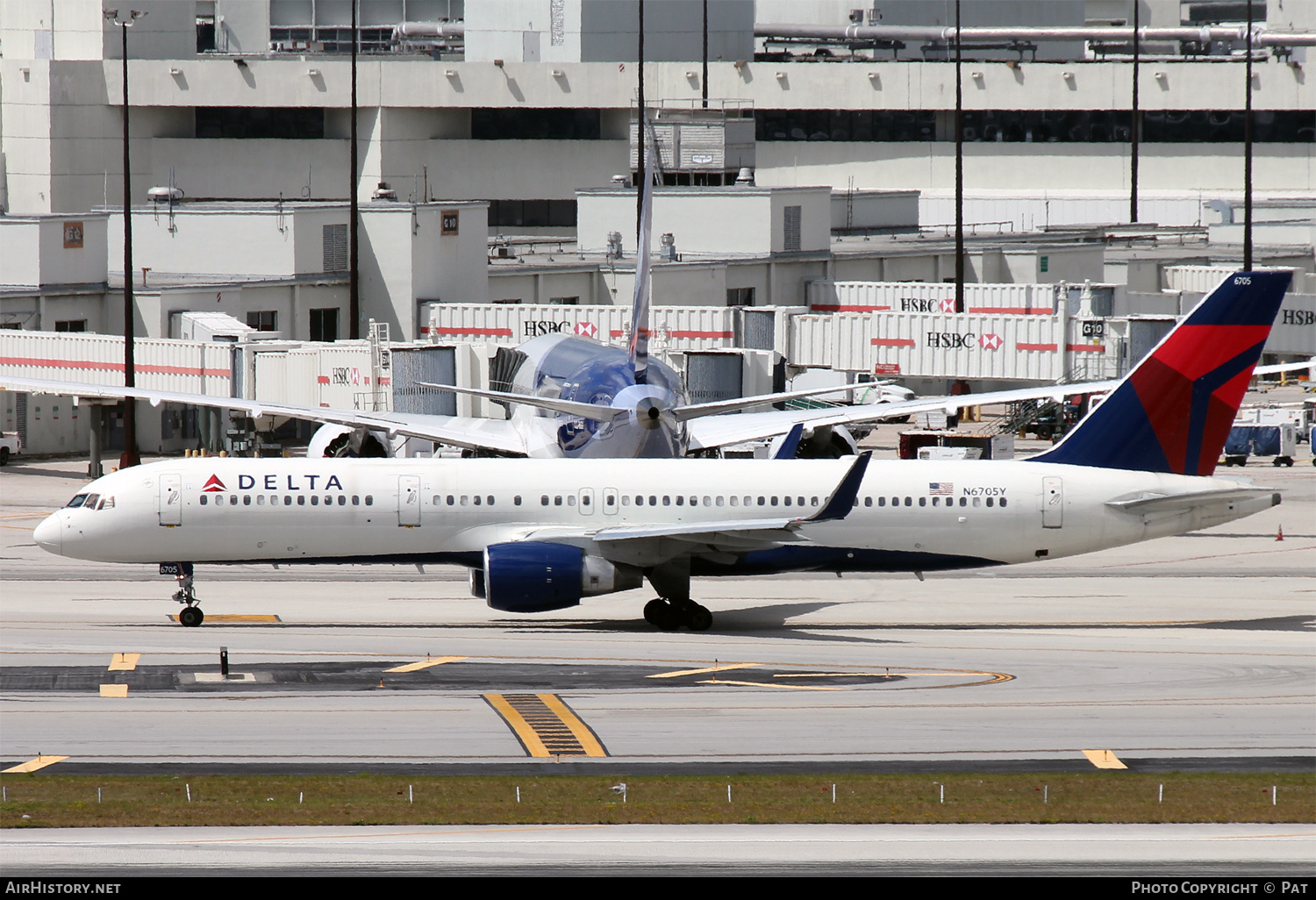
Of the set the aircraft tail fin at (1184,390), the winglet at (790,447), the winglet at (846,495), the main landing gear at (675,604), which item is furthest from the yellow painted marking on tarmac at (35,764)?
the aircraft tail fin at (1184,390)

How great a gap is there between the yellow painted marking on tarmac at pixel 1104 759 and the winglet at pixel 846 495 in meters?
9.71

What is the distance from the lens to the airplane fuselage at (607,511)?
41.6 metres

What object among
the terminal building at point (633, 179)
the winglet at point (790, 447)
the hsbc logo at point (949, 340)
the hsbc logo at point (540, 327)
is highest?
the terminal building at point (633, 179)

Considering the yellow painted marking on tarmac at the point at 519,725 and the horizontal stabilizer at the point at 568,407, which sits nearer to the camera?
the yellow painted marking on tarmac at the point at 519,725

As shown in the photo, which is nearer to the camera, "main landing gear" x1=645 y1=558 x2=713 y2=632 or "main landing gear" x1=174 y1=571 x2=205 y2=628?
"main landing gear" x1=174 y1=571 x2=205 y2=628

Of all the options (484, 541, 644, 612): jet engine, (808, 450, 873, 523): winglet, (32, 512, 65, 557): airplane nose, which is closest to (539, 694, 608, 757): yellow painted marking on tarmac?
(484, 541, 644, 612): jet engine

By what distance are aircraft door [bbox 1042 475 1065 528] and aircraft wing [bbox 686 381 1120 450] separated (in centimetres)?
1289

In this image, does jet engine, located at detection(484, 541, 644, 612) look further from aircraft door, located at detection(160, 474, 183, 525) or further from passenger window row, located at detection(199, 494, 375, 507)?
aircraft door, located at detection(160, 474, 183, 525)

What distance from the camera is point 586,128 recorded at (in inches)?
5266

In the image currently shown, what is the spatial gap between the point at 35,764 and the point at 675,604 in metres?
17.5

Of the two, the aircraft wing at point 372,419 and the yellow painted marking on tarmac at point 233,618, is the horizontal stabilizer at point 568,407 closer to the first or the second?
the aircraft wing at point 372,419

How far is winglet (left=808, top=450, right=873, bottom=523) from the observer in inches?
1538

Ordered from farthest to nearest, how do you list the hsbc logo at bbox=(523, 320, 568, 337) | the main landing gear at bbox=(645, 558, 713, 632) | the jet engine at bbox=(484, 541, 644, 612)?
the hsbc logo at bbox=(523, 320, 568, 337) < the main landing gear at bbox=(645, 558, 713, 632) < the jet engine at bbox=(484, 541, 644, 612)

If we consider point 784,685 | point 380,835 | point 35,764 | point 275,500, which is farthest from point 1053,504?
point 35,764
